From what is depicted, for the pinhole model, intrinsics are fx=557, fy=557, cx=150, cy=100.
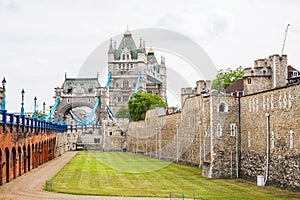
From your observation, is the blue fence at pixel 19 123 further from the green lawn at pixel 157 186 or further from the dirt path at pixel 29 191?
the green lawn at pixel 157 186

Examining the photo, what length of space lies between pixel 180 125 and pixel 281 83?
35.8ft

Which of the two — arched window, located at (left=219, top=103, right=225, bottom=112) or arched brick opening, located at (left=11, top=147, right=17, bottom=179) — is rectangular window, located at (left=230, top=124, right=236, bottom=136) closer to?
arched window, located at (left=219, top=103, right=225, bottom=112)

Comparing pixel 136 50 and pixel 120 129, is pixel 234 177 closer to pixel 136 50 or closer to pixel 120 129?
pixel 120 129

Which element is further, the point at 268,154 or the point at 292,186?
the point at 268,154

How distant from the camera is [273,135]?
105 feet

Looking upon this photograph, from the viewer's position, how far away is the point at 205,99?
3947cm

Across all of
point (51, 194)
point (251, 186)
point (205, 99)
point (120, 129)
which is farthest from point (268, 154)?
point (120, 129)

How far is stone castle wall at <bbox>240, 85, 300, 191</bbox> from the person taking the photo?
28.8m

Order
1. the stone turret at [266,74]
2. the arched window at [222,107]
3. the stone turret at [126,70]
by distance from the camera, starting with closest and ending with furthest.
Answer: the arched window at [222,107] < the stone turret at [266,74] < the stone turret at [126,70]

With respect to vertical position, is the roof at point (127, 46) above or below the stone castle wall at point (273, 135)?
above

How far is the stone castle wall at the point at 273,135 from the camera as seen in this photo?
94.6 ft

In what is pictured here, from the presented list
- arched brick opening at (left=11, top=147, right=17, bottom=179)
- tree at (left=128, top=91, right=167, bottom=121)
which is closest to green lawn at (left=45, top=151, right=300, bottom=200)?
arched brick opening at (left=11, top=147, right=17, bottom=179)

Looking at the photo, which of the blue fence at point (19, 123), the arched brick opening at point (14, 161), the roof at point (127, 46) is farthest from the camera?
the roof at point (127, 46)

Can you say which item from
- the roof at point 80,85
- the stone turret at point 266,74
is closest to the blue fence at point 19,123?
the stone turret at point 266,74
